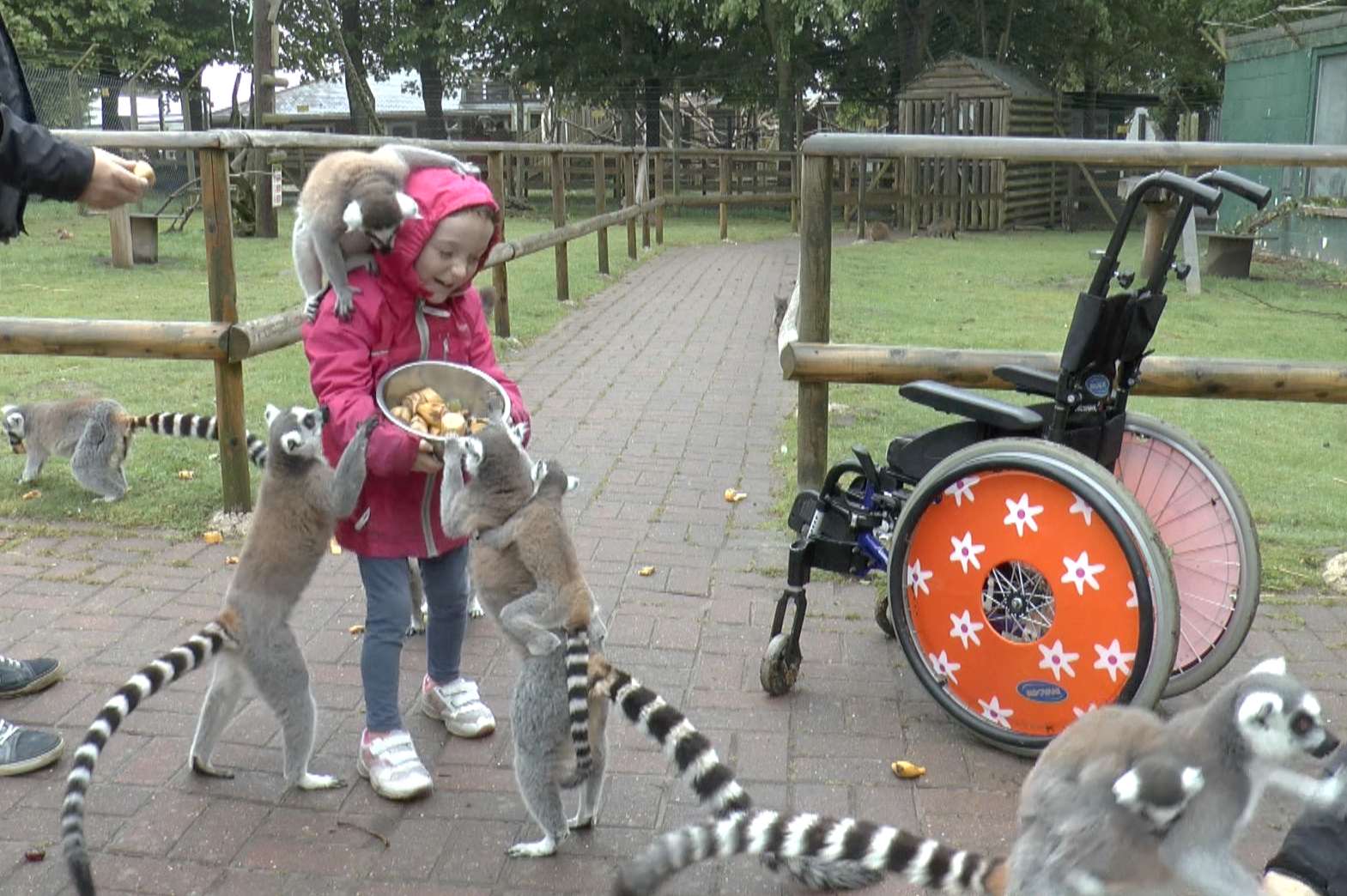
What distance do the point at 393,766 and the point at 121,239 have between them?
580 inches

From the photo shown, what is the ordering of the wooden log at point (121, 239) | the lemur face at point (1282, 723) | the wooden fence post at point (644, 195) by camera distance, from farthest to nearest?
the wooden fence post at point (644, 195) < the wooden log at point (121, 239) < the lemur face at point (1282, 723)

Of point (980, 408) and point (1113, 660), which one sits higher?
point (980, 408)

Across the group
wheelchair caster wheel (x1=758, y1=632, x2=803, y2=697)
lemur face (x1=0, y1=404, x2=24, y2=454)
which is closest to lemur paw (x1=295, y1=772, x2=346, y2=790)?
wheelchair caster wheel (x1=758, y1=632, x2=803, y2=697)

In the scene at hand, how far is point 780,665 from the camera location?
14.3 ft

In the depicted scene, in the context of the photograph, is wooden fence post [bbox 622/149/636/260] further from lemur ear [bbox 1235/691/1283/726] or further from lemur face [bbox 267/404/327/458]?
lemur ear [bbox 1235/691/1283/726]

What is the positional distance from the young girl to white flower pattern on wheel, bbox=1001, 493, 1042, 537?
1.57m

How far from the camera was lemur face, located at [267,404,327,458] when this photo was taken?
381cm

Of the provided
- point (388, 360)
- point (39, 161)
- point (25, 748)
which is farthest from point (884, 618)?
point (39, 161)

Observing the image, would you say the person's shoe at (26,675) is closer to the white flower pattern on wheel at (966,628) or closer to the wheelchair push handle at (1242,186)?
the white flower pattern on wheel at (966,628)

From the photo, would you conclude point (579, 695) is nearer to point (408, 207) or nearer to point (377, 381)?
point (377, 381)

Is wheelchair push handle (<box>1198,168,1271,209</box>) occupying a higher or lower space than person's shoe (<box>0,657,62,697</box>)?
higher

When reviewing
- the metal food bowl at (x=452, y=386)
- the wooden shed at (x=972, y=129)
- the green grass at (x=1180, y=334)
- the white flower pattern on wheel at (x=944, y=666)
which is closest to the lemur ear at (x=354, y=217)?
the metal food bowl at (x=452, y=386)

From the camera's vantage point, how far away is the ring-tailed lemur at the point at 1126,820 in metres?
2.59

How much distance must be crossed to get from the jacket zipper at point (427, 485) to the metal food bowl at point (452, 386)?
8 centimetres
